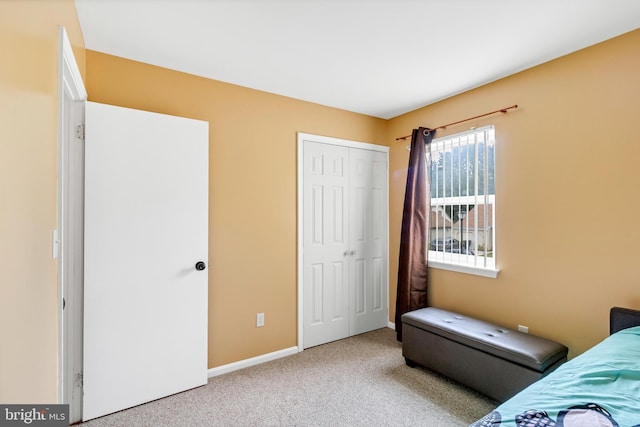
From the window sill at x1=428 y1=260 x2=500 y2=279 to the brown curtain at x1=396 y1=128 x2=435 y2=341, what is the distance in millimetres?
120

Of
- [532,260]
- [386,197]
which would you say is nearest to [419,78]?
[386,197]

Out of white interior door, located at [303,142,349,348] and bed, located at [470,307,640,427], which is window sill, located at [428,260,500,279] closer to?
white interior door, located at [303,142,349,348]

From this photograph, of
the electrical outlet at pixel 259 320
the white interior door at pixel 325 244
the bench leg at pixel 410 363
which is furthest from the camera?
the white interior door at pixel 325 244

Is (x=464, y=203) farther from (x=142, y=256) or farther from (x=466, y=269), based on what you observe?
(x=142, y=256)

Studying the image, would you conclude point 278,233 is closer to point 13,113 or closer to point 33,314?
point 33,314

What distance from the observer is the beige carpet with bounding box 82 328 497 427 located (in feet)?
6.54

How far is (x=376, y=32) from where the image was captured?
6.34 ft

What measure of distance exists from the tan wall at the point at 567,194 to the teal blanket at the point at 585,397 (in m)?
0.69

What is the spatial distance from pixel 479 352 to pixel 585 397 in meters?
1.09

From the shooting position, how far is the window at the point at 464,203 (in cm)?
269

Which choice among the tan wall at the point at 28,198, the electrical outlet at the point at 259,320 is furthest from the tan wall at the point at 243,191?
the tan wall at the point at 28,198

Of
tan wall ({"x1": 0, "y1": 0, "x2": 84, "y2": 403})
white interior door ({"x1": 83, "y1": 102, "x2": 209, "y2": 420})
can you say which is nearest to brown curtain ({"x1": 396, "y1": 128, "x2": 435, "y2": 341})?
white interior door ({"x1": 83, "y1": 102, "x2": 209, "y2": 420})

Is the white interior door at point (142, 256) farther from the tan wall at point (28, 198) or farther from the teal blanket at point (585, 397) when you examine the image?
the teal blanket at point (585, 397)

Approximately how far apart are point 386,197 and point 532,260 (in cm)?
164
